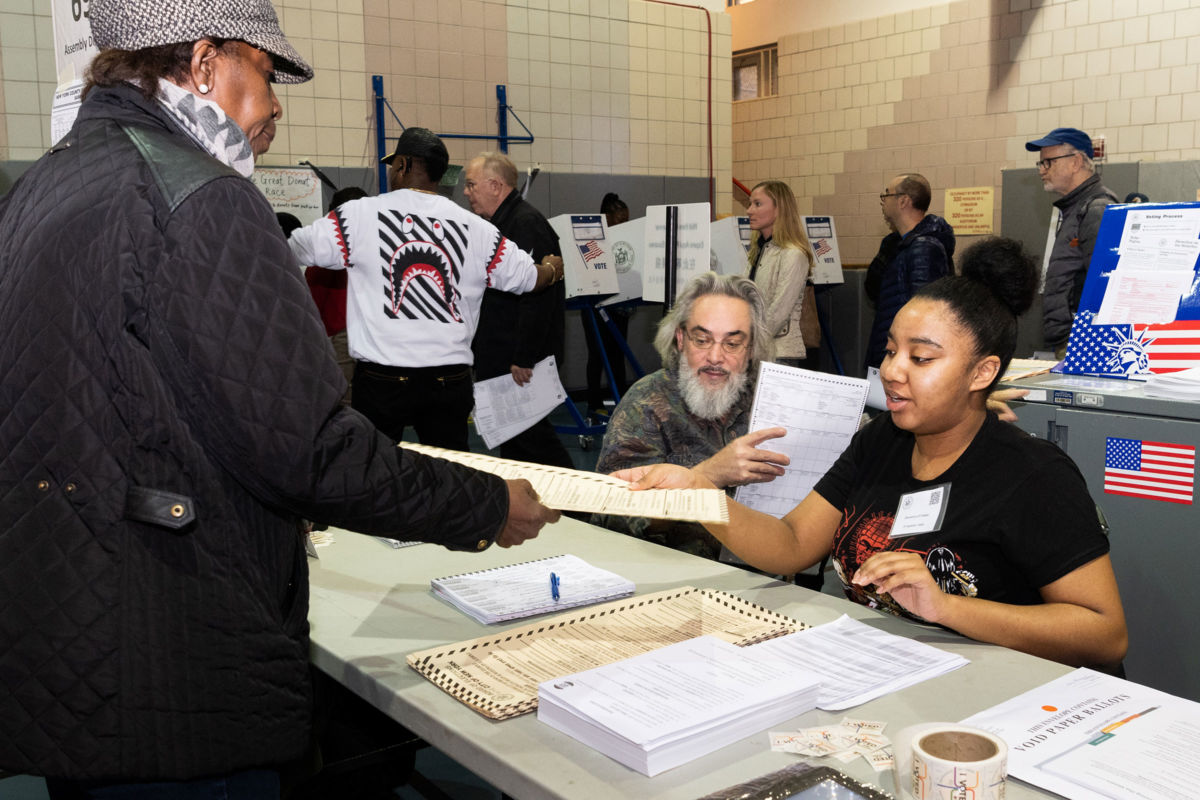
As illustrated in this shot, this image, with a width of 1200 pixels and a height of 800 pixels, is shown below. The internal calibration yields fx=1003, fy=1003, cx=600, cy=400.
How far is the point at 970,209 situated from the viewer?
9.00m

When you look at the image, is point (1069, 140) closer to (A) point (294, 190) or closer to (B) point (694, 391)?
(B) point (694, 391)

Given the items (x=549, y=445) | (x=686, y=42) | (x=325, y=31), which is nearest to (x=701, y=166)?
(x=686, y=42)

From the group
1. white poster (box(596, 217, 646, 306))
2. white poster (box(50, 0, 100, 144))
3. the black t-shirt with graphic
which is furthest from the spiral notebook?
white poster (box(596, 217, 646, 306))

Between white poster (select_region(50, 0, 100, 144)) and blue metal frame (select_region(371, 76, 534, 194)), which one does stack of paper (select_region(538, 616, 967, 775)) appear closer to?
white poster (select_region(50, 0, 100, 144))

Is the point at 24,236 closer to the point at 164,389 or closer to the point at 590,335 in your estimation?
the point at 164,389

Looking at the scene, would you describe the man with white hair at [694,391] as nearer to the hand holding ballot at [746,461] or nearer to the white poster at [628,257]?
the hand holding ballot at [746,461]

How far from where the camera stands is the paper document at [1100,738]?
111 centimetres

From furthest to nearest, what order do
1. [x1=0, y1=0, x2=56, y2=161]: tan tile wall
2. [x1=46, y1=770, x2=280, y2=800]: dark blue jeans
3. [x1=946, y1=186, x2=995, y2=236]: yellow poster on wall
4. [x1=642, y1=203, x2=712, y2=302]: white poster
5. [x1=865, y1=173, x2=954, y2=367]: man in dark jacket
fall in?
1. [x1=946, y1=186, x2=995, y2=236]: yellow poster on wall
2. [x1=0, y1=0, x2=56, y2=161]: tan tile wall
3. [x1=642, y1=203, x2=712, y2=302]: white poster
4. [x1=865, y1=173, x2=954, y2=367]: man in dark jacket
5. [x1=46, y1=770, x2=280, y2=800]: dark blue jeans

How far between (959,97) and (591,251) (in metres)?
4.25

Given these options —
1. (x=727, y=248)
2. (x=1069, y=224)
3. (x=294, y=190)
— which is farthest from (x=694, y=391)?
(x=294, y=190)

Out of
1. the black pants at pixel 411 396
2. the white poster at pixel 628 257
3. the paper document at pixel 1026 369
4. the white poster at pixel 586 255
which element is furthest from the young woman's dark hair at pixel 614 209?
the paper document at pixel 1026 369

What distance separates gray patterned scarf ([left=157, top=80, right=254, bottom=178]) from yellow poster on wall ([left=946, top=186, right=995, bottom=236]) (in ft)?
28.1

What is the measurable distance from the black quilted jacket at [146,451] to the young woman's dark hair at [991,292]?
1.25 metres

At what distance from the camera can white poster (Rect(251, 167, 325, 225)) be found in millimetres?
7298
